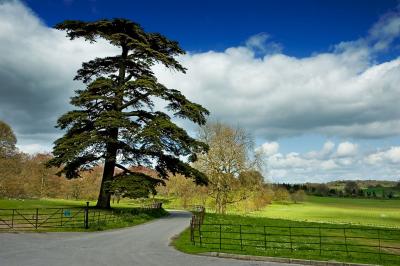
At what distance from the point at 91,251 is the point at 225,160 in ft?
124

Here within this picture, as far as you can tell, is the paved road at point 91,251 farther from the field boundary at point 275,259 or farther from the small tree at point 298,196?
the small tree at point 298,196

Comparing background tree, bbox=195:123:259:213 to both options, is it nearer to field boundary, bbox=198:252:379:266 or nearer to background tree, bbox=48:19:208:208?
background tree, bbox=48:19:208:208

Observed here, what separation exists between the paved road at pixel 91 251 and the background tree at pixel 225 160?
29.7 metres

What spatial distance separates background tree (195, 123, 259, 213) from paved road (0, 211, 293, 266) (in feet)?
97.6

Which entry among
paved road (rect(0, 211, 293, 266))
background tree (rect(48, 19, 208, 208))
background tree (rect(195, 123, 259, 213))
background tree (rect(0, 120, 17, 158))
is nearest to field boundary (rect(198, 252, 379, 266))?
paved road (rect(0, 211, 293, 266))

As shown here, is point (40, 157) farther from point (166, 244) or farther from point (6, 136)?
point (166, 244)

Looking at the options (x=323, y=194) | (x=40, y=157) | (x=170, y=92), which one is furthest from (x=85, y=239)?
(x=323, y=194)

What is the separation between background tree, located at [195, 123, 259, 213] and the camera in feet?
186

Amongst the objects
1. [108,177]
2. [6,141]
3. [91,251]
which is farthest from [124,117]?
[6,141]

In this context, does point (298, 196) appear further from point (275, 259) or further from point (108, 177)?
point (275, 259)

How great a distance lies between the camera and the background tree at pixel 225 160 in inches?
2232

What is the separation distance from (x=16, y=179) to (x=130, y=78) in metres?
38.3

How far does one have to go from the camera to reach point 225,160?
56.8 metres

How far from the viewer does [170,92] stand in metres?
46.1
